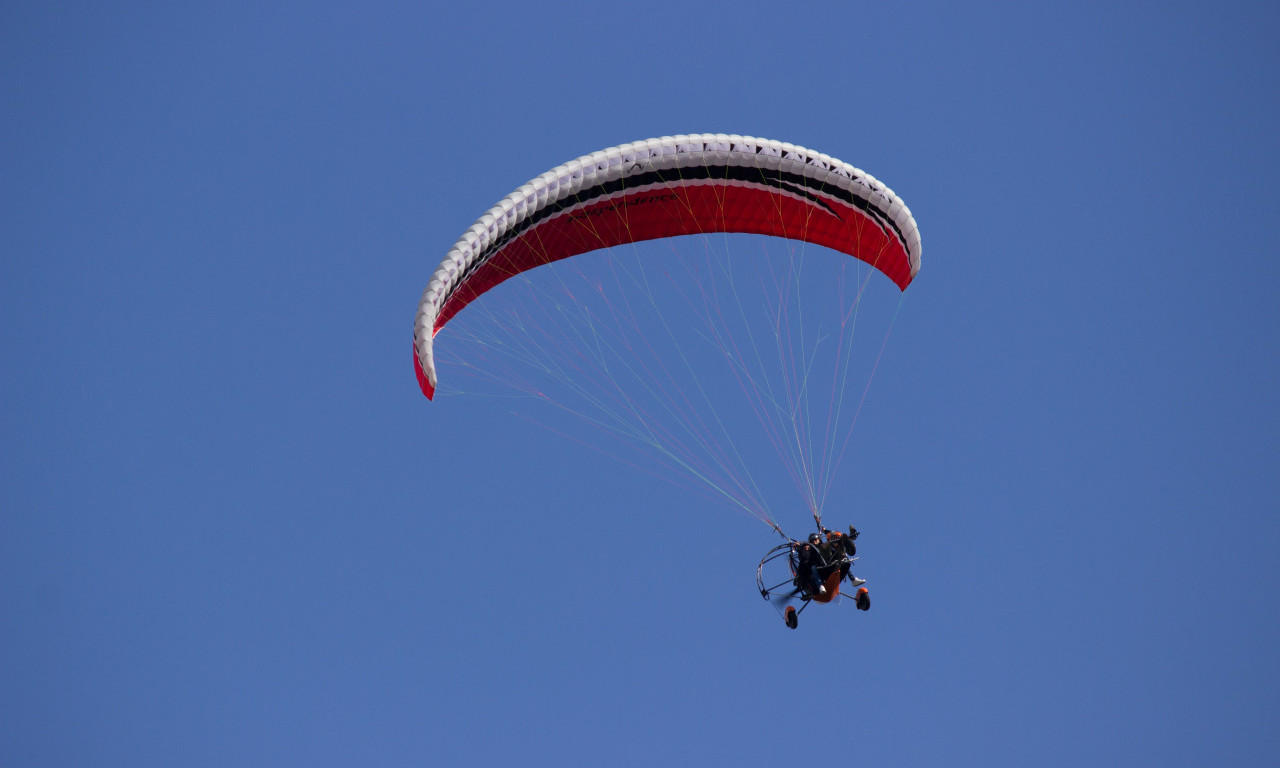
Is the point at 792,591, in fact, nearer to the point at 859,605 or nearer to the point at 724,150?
the point at 859,605

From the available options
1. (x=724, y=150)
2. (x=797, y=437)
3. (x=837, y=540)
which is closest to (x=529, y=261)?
(x=724, y=150)

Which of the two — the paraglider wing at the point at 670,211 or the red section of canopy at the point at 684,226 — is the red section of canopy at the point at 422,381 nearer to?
the paraglider wing at the point at 670,211

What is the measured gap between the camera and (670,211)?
64.2 feet

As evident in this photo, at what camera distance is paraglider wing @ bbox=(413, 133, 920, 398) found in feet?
58.1

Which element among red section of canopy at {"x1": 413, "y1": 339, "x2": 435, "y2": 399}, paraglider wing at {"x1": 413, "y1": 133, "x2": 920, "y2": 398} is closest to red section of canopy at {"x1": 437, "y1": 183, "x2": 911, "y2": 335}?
paraglider wing at {"x1": 413, "y1": 133, "x2": 920, "y2": 398}

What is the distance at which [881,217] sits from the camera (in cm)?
1986

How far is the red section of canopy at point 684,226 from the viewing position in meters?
18.9

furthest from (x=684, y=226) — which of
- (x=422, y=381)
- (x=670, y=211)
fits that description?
(x=422, y=381)

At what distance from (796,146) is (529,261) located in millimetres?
3980

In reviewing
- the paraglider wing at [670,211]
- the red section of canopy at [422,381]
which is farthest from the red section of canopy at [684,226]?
the red section of canopy at [422,381]

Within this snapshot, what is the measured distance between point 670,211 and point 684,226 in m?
0.49

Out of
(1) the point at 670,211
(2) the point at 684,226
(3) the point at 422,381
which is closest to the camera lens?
(3) the point at 422,381

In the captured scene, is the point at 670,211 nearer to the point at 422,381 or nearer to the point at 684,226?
the point at 684,226

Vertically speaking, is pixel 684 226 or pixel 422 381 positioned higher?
pixel 684 226
